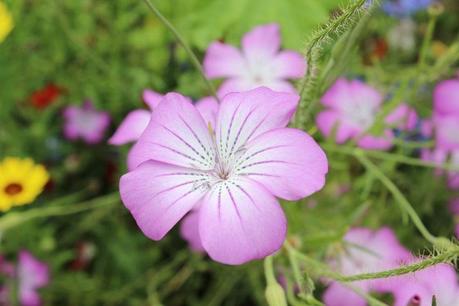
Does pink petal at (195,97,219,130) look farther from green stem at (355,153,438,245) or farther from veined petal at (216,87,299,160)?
green stem at (355,153,438,245)

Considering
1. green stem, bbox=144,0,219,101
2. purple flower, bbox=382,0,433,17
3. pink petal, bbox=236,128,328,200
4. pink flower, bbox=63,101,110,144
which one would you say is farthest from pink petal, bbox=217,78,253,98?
purple flower, bbox=382,0,433,17

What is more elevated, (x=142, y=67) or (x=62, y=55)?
(x=62, y=55)

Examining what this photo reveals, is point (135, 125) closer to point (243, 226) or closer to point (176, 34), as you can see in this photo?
point (176, 34)

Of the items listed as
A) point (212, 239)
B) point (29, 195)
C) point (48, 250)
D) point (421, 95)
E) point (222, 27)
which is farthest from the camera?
point (421, 95)

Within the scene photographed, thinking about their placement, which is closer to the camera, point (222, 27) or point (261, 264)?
point (261, 264)

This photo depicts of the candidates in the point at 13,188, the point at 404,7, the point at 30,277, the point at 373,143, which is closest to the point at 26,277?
the point at 30,277

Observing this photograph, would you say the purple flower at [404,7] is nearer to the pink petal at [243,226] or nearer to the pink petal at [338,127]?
the pink petal at [338,127]

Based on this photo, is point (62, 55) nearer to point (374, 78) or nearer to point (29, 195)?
point (29, 195)

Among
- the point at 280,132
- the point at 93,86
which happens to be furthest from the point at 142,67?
the point at 280,132
